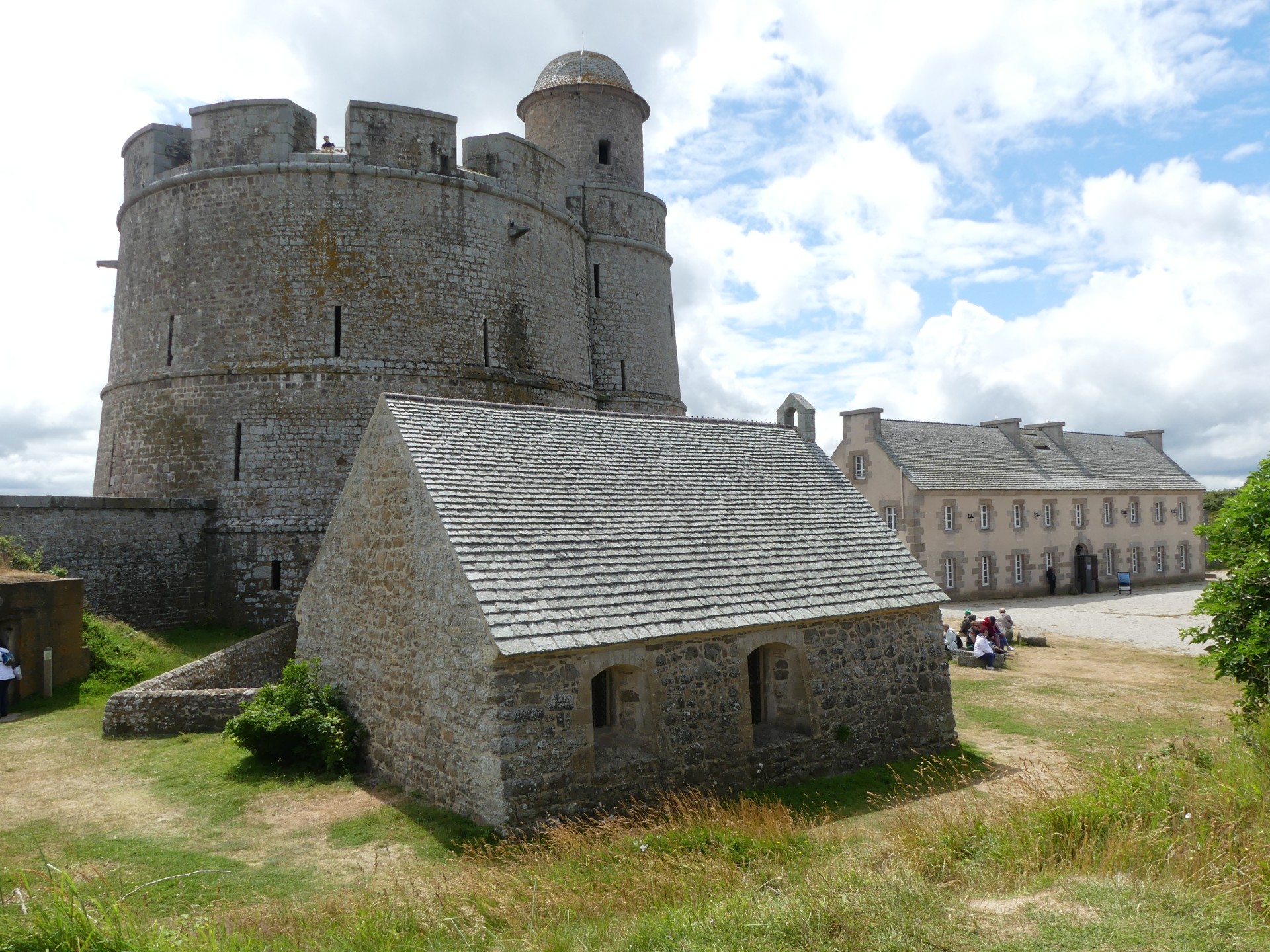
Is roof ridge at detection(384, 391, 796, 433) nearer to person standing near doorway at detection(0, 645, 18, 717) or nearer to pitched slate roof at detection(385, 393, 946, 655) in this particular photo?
pitched slate roof at detection(385, 393, 946, 655)

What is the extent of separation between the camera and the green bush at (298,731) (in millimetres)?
10602

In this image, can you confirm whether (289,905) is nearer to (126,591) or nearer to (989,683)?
(126,591)

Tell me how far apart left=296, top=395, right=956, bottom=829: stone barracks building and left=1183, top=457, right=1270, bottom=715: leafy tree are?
3.61m

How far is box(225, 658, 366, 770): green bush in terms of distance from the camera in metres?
10.6

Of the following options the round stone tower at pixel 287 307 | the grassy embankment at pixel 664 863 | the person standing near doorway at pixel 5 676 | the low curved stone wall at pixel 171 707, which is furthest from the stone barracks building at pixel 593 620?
the round stone tower at pixel 287 307

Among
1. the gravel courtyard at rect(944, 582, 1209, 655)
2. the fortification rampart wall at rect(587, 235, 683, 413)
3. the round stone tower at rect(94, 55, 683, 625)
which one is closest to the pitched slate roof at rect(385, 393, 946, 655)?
the round stone tower at rect(94, 55, 683, 625)

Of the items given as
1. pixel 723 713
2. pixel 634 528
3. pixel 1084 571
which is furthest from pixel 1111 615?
pixel 634 528

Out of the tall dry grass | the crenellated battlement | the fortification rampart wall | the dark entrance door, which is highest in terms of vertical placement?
the crenellated battlement

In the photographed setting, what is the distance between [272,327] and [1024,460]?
98.7ft

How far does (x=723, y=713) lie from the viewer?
32.9ft

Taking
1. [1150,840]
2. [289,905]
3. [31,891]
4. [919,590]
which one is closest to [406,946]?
[289,905]

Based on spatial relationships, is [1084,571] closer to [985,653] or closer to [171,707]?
[985,653]

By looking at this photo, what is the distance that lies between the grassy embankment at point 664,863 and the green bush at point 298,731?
33 cm

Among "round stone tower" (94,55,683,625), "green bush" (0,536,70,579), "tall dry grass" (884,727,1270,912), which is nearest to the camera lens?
"tall dry grass" (884,727,1270,912)
